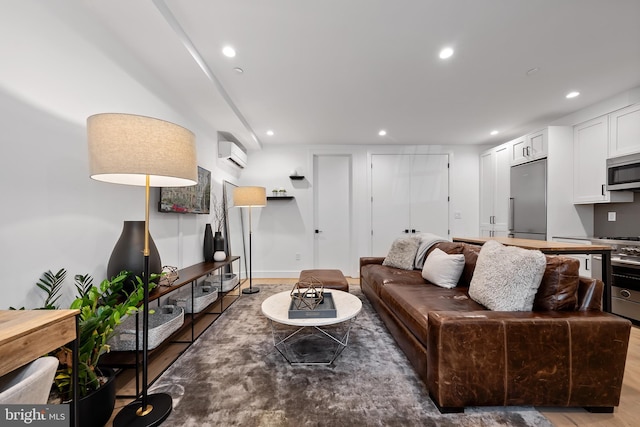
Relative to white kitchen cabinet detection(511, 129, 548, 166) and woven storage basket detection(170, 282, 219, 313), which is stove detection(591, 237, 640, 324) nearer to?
white kitchen cabinet detection(511, 129, 548, 166)

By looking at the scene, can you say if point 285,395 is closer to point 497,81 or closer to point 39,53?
point 39,53

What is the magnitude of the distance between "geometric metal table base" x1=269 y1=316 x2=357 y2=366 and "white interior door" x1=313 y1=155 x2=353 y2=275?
96.1 inches

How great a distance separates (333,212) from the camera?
4.97m

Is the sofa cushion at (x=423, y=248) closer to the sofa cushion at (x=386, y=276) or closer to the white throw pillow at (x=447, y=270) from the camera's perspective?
the sofa cushion at (x=386, y=276)

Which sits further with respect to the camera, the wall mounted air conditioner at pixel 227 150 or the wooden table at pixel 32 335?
the wall mounted air conditioner at pixel 227 150

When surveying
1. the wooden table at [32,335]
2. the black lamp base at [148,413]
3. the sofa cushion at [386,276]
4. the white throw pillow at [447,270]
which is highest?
the wooden table at [32,335]

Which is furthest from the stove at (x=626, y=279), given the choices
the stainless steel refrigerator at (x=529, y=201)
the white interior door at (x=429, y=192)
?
the white interior door at (x=429, y=192)

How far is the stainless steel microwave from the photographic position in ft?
8.99

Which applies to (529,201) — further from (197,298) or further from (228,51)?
(197,298)

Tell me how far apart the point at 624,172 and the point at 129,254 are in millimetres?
4912

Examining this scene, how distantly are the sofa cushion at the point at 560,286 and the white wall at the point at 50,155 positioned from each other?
2.87m

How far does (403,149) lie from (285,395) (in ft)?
14.7

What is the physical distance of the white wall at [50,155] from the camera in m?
1.21

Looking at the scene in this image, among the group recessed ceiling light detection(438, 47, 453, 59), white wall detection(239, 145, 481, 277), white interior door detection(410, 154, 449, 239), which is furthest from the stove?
white wall detection(239, 145, 481, 277)
